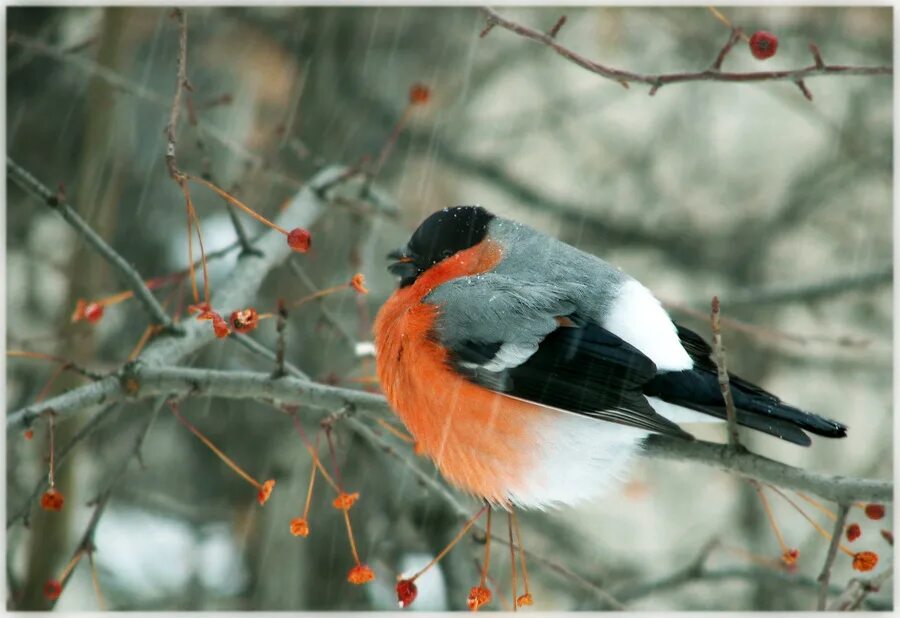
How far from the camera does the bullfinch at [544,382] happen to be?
2.92 metres

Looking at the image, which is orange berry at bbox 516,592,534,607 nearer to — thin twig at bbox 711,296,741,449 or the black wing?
the black wing

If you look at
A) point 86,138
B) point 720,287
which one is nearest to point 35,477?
point 86,138

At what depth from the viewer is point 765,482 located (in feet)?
8.40

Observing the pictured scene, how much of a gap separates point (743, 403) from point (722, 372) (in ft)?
1.53

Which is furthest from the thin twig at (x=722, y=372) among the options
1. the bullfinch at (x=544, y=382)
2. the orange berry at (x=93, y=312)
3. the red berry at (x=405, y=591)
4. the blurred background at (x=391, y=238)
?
the orange berry at (x=93, y=312)

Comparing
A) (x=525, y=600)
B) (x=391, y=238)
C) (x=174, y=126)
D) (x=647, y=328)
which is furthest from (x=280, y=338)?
(x=391, y=238)

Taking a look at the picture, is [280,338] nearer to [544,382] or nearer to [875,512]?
[544,382]

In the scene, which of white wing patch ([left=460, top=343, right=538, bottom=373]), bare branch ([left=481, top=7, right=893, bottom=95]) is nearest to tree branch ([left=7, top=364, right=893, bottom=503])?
white wing patch ([left=460, top=343, right=538, bottom=373])

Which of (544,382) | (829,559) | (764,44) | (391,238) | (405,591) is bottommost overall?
(405,591)

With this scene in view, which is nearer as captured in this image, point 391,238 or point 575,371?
point 575,371

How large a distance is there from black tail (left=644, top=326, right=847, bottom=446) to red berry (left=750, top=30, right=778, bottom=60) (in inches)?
39.3

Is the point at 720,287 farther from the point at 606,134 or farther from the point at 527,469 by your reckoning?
the point at 527,469

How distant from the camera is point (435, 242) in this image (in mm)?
3553

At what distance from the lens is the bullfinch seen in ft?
9.58
